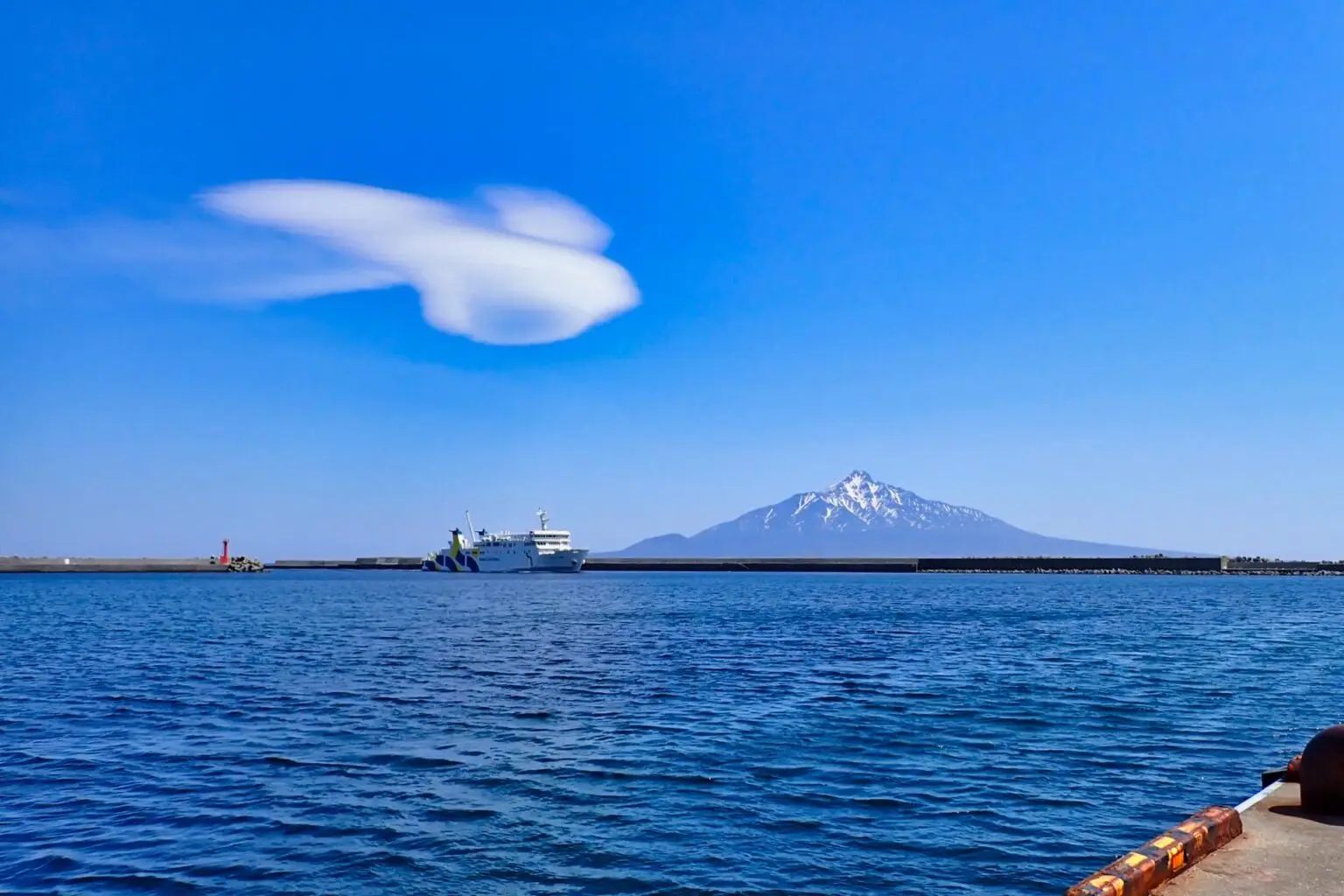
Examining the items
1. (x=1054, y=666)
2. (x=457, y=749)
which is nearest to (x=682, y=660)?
(x=1054, y=666)

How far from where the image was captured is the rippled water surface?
13.9m

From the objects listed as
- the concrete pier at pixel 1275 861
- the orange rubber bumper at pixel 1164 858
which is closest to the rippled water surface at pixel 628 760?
the concrete pier at pixel 1275 861

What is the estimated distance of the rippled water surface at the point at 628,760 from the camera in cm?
1391

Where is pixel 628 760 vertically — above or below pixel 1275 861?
below

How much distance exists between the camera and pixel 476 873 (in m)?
13.5

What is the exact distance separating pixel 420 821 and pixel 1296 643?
2027 inches

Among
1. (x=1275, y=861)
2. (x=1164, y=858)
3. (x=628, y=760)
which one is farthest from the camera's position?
(x=628, y=760)

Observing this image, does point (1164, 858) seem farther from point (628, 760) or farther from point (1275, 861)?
point (628, 760)

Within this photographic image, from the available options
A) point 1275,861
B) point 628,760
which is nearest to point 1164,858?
point 1275,861

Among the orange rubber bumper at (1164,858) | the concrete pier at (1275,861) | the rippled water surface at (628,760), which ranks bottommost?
the rippled water surface at (628,760)

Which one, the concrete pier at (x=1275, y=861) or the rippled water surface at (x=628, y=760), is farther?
the rippled water surface at (x=628, y=760)

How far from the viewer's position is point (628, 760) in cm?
2078

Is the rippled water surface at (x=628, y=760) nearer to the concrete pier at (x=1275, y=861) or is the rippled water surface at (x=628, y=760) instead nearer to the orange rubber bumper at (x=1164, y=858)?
the concrete pier at (x=1275, y=861)

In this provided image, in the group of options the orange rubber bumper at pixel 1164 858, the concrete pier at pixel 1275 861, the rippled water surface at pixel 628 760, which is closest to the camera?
the orange rubber bumper at pixel 1164 858
